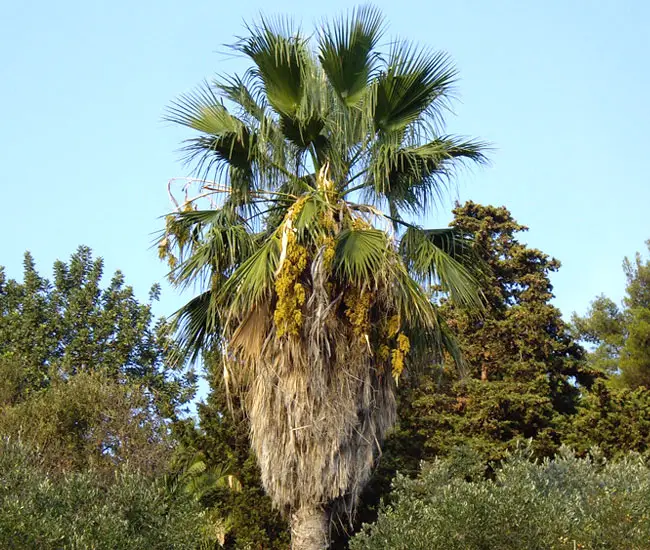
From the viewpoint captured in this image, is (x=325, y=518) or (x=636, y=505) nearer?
(x=636, y=505)

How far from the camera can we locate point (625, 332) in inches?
1473

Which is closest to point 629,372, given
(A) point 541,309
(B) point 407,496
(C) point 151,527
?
(A) point 541,309

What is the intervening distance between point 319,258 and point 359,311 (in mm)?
793

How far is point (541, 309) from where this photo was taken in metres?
24.5

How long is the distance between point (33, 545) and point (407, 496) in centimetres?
461

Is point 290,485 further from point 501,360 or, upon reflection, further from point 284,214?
point 501,360

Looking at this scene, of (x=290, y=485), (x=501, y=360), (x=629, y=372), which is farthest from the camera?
(x=629, y=372)

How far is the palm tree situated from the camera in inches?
433

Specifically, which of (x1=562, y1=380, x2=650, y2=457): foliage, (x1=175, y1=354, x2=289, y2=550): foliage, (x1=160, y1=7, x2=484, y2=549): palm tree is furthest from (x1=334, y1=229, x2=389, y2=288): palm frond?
(x1=562, y1=380, x2=650, y2=457): foliage

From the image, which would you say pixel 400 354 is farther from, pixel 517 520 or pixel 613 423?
pixel 613 423

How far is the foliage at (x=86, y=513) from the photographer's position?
9.43 meters

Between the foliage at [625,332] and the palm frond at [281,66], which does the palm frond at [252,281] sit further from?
the foliage at [625,332]

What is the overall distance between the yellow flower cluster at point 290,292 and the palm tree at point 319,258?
18 millimetres

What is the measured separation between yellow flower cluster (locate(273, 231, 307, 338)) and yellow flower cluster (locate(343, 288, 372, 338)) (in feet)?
2.07
